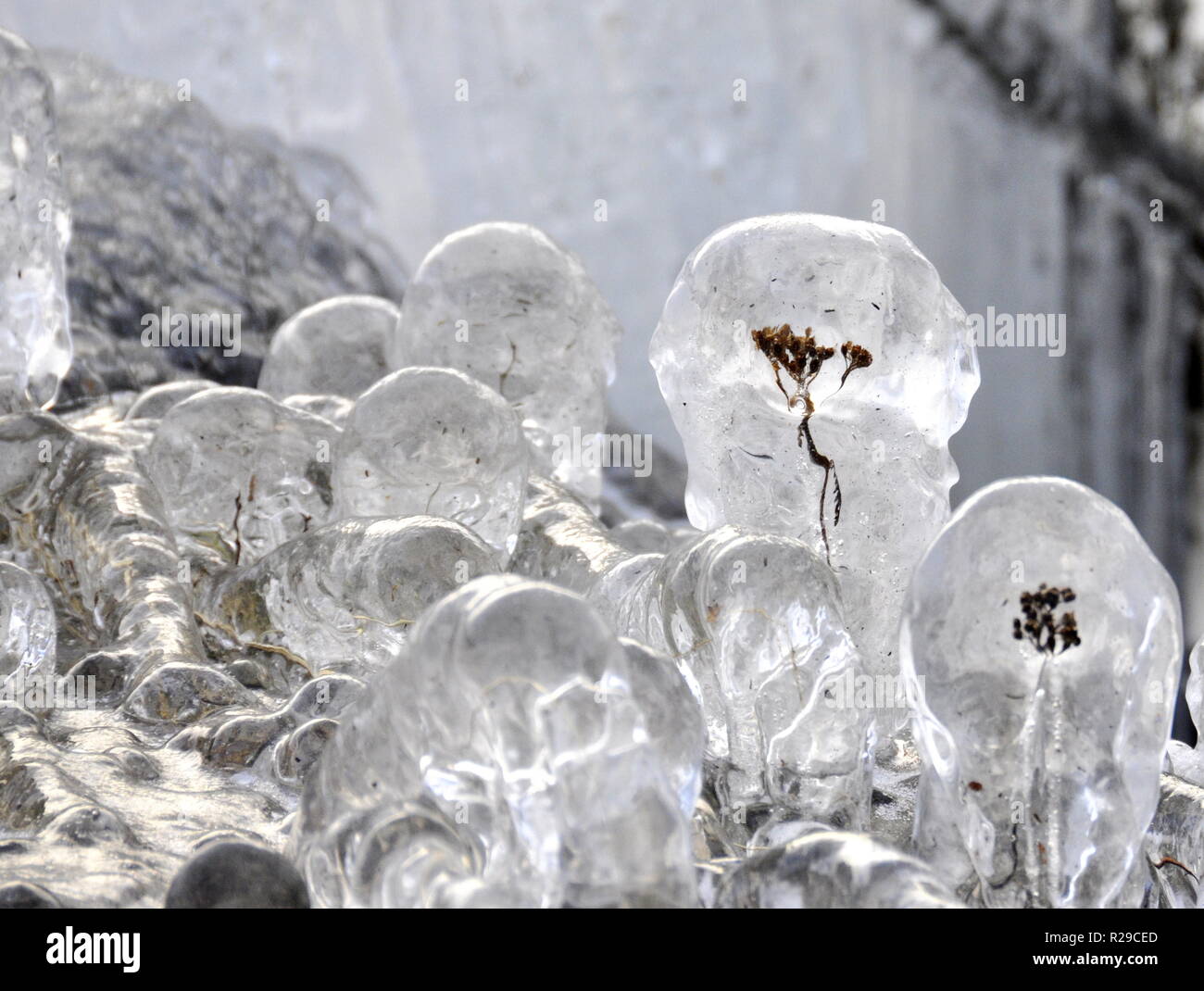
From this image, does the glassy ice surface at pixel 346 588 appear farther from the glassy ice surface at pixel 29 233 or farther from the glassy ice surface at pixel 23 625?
the glassy ice surface at pixel 29 233

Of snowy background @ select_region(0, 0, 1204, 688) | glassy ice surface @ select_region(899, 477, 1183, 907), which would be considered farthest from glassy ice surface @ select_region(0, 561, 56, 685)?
snowy background @ select_region(0, 0, 1204, 688)

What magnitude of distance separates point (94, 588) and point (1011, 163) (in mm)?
3413

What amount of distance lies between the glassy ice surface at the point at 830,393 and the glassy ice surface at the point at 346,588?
17cm

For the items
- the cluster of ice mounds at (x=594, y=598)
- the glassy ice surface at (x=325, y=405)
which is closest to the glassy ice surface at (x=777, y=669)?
the cluster of ice mounds at (x=594, y=598)

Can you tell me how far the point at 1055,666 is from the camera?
1.89 ft

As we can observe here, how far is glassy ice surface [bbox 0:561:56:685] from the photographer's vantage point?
2.78 ft

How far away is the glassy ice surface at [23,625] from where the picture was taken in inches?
33.4

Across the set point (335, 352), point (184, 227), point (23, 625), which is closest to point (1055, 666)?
point (23, 625)

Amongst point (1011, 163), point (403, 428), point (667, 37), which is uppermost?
point (667, 37)

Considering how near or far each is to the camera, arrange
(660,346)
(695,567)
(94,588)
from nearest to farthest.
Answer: (695,567), (660,346), (94,588)

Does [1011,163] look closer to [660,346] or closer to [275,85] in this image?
[275,85]

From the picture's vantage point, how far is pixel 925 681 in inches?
23.4

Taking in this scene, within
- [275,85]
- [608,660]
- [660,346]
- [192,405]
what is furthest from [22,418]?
[275,85]

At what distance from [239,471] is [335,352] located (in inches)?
13.9
